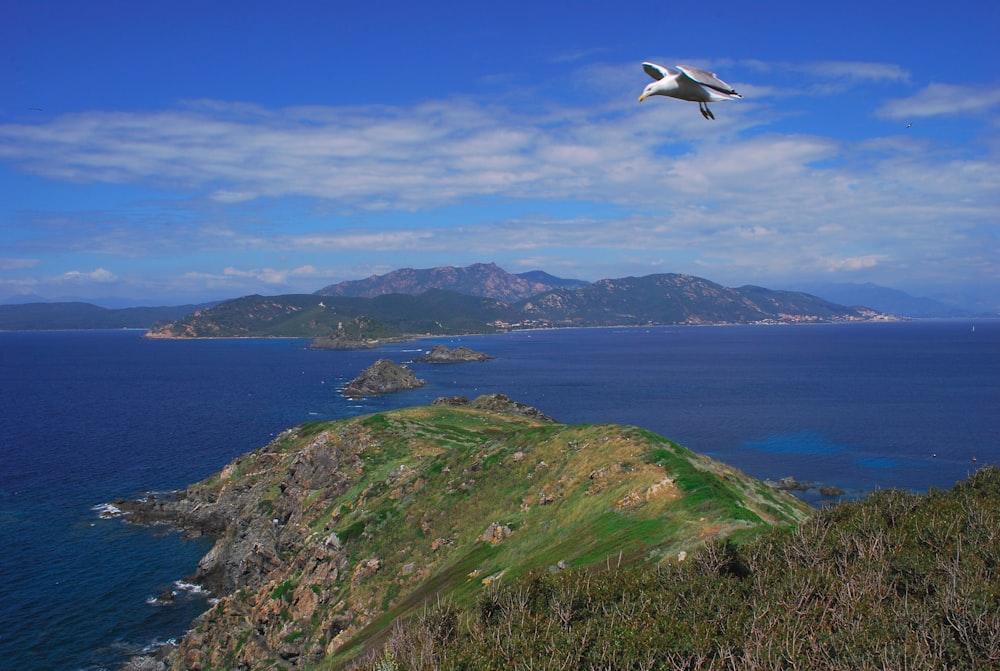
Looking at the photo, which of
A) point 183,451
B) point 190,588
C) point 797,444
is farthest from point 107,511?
point 797,444

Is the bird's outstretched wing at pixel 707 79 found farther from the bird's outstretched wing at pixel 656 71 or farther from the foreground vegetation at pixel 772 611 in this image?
the foreground vegetation at pixel 772 611

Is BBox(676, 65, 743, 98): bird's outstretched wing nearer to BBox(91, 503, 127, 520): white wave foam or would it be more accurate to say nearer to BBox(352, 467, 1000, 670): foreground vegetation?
BBox(352, 467, 1000, 670): foreground vegetation

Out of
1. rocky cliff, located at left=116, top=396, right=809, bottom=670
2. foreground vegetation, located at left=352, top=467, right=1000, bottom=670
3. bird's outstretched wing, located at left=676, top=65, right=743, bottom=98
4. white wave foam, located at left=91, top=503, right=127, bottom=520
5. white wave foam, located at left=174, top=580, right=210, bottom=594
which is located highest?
bird's outstretched wing, located at left=676, top=65, right=743, bottom=98

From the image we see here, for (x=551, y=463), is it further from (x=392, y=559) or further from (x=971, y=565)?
(x=971, y=565)

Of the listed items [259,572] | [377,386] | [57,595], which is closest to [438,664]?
[259,572]

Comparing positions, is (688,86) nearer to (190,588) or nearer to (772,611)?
(772,611)

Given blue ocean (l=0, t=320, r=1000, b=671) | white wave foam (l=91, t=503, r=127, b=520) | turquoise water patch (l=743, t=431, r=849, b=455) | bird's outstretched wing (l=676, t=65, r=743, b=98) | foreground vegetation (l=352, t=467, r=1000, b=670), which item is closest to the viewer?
bird's outstretched wing (l=676, t=65, r=743, b=98)

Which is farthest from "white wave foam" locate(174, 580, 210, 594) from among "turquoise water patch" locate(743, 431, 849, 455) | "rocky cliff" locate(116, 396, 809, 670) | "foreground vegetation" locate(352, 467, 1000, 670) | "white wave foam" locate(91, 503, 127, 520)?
"turquoise water patch" locate(743, 431, 849, 455)

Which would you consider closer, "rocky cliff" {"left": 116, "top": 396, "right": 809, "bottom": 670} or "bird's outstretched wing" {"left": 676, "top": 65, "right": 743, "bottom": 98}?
"bird's outstretched wing" {"left": 676, "top": 65, "right": 743, "bottom": 98}
